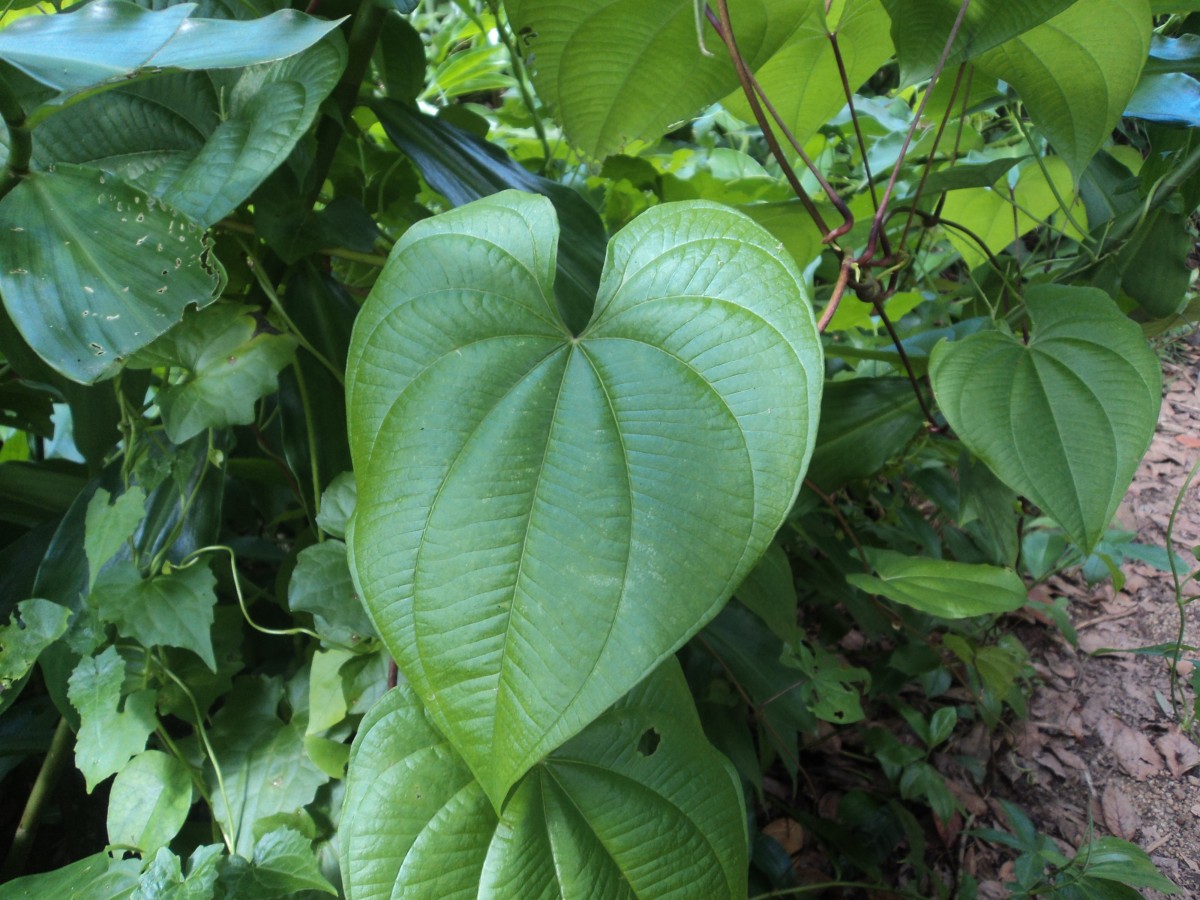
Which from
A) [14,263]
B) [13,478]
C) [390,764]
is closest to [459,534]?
[390,764]

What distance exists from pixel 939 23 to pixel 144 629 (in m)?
0.76

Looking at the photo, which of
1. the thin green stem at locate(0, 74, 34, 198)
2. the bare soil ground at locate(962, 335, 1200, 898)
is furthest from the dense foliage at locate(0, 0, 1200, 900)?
the bare soil ground at locate(962, 335, 1200, 898)

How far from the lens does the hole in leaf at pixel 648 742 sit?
1.75 ft

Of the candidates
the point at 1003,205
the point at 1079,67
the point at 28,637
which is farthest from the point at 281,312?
the point at 1003,205

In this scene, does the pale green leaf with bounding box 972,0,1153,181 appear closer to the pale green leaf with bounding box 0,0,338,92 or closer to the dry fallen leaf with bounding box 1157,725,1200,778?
the pale green leaf with bounding box 0,0,338,92

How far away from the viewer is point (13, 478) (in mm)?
874

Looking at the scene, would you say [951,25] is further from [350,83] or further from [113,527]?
[113,527]

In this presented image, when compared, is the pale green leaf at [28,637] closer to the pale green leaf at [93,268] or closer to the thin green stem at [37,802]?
the thin green stem at [37,802]

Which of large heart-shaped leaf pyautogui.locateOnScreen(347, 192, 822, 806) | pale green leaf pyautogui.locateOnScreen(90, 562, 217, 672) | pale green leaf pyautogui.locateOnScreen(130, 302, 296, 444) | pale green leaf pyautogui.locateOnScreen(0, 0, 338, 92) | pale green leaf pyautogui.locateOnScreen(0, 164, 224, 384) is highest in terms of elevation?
pale green leaf pyautogui.locateOnScreen(0, 0, 338, 92)

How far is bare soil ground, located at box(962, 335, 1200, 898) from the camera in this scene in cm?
Result: 96

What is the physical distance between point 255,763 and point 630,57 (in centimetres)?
64

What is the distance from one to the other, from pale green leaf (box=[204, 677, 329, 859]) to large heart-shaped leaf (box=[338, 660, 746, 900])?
18 cm

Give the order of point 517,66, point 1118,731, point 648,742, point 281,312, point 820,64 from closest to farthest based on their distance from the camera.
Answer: point 648,742, point 281,312, point 820,64, point 517,66, point 1118,731

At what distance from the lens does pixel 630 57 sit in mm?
667
